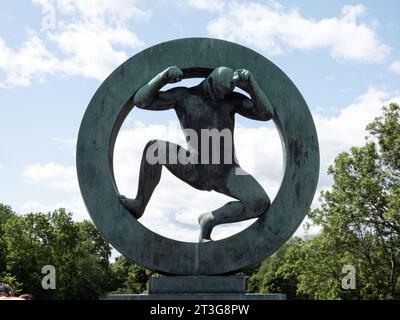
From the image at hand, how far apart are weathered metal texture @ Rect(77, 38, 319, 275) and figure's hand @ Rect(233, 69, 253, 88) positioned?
491 millimetres

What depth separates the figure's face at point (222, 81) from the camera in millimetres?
9836

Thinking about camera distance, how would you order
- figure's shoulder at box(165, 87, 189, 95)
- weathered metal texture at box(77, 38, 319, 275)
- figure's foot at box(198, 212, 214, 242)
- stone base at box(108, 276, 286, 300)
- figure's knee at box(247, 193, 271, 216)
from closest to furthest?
stone base at box(108, 276, 286, 300), weathered metal texture at box(77, 38, 319, 275), figure's knee at box(247, 193, 271, 216), figure's foot at box(198, 212, 214, 242), figure's shoulder at box(165, 87, 189, 95)

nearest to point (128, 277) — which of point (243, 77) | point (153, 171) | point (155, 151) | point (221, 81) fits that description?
point (153, 171)

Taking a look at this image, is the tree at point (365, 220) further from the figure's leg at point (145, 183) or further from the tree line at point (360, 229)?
the figure's leg at point (145, 183)

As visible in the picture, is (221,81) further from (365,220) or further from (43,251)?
(43,251)

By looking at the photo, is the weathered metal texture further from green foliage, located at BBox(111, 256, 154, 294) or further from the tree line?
green foliage, located at BBox(111, 256, 154, 294)

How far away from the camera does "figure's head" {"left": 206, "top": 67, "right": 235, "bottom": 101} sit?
32.3 ft

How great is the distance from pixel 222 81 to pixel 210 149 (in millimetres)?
1023

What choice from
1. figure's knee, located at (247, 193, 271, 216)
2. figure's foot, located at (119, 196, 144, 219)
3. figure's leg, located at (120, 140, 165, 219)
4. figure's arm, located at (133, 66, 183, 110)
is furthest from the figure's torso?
figure's foot, located at (119, 196, 144, 219)

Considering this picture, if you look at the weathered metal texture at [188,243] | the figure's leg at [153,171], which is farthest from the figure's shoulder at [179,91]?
the figure's leg at [153,171]

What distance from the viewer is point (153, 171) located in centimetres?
992

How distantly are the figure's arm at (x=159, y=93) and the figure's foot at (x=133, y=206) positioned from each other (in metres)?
1.42
